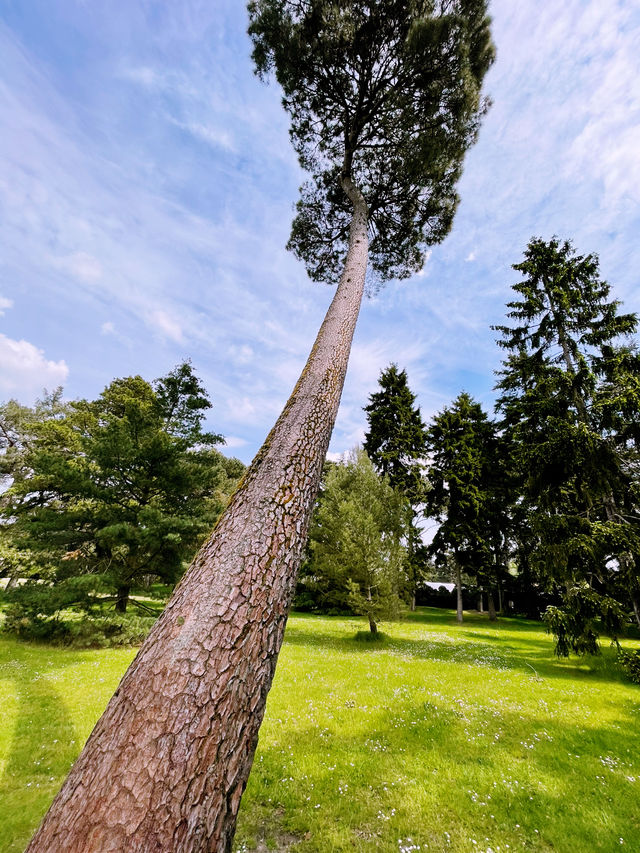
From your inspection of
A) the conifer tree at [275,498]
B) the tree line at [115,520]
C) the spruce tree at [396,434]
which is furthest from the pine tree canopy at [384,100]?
the spruce tree at [396,434]

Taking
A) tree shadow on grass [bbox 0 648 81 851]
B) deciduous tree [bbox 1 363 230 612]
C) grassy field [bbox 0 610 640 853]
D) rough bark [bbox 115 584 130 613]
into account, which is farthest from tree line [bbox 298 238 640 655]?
tree shadow on grass [bbox 0 648 81 851]

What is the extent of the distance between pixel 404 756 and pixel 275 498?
5.09 m

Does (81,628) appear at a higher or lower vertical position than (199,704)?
lower

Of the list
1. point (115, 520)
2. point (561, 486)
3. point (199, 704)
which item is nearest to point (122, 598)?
point (115, 520)

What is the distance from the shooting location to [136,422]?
1404 cm

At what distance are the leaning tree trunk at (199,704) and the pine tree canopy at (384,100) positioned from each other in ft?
32.0

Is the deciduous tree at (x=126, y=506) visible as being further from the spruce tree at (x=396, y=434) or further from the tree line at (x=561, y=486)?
the spruce tree at (x=396, y=434)

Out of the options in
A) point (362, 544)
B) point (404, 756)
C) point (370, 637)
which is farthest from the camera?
point (370, 637)

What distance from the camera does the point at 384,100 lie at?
8570mm

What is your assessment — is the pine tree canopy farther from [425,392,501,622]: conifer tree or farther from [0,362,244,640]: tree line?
[425,392,501,622]: conifer tree

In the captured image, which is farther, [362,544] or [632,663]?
[362,544]

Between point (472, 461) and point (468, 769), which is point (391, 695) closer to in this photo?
point (468, 769)

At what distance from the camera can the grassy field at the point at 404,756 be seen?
3594 millimetres

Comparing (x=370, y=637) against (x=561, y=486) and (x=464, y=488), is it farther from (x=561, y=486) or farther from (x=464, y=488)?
(x=464, y=488)
